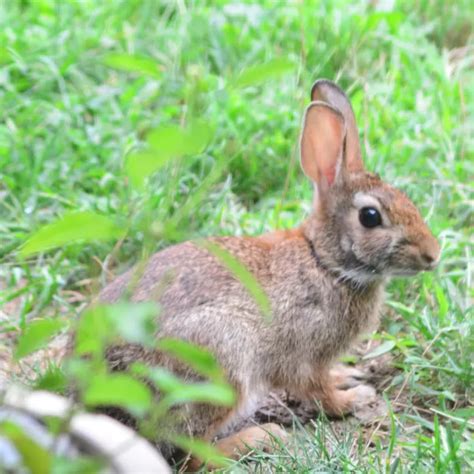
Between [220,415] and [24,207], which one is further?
[24,207]

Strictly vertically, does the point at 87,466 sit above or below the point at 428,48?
above

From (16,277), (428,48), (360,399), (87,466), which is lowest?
(360,399)

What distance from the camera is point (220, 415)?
13.4 ft

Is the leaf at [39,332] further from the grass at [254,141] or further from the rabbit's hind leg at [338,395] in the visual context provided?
the rabbit's hind leg at [338,395]

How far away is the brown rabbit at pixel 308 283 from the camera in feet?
13.5

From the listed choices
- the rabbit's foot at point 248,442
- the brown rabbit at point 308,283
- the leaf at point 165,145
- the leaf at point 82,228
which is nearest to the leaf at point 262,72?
the leaf at point 165,145

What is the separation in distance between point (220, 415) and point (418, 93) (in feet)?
9.23

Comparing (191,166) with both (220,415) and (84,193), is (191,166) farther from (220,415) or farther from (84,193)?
(220,415)

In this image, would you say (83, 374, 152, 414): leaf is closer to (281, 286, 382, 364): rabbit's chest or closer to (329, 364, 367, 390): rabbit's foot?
(281, 286, 382, 364): rabbit's chest

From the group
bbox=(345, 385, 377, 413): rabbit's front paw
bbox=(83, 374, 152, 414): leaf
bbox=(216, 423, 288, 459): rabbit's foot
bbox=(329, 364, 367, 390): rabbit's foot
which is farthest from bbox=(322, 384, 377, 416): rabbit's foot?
bbox=(83, 374, 152, 414): leaf

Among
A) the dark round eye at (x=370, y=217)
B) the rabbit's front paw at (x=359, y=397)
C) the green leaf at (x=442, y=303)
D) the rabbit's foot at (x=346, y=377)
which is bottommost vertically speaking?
the rabbit's foot at (x=346, y=377)

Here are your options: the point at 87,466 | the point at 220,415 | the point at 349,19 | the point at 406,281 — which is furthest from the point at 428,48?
the point at 87,466

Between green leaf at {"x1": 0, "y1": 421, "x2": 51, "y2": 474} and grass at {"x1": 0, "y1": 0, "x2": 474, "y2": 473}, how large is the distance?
171cm

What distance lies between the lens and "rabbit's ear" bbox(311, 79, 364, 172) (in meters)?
4.69
